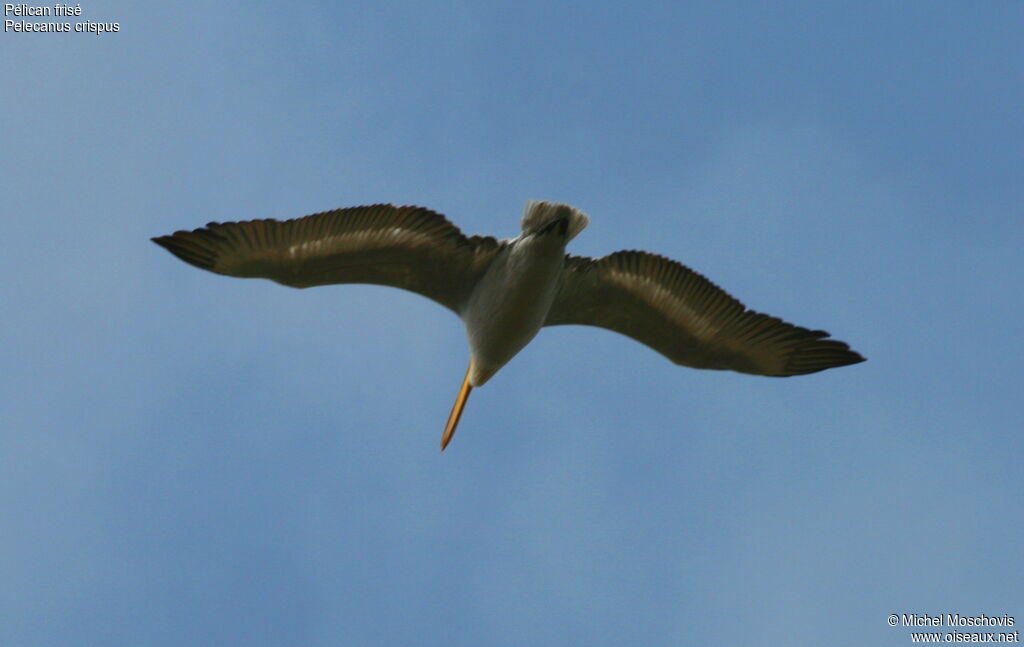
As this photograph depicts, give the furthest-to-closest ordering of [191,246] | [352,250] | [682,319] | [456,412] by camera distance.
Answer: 1. [456,412]
2. [682,319]
3. [352,250]
4. [191,246]

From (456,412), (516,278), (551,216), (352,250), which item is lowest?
(456,412)

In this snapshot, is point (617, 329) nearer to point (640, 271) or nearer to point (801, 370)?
point (640, 271)

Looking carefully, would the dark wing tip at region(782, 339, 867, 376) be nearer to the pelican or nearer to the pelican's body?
the pelican

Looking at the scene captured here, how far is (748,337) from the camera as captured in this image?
1473 centimetres

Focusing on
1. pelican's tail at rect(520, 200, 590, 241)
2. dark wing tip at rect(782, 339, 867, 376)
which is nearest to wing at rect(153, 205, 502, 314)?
pelican's tail at rect(520, 200, 590, 241)

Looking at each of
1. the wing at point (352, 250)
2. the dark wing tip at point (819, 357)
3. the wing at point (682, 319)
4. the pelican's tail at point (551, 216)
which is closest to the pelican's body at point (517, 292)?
the pelican's tail at point (551, 216)

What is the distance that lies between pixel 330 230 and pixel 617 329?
10.1 ft

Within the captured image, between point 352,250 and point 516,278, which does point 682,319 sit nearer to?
point 516,278

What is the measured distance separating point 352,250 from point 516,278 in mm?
1563

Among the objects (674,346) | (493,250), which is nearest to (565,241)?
(493,250)

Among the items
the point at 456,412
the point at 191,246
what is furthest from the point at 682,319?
the point at 191,246

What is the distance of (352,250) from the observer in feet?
46.1

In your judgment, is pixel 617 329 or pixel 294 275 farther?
pixel 617 329

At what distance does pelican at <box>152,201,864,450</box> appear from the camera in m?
13.7
